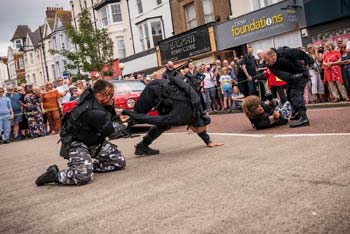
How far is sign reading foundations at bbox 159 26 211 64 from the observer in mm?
27016

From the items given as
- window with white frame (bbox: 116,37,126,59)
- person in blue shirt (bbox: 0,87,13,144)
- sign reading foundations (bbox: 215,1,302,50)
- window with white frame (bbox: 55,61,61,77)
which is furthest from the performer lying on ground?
window with white frame (bbox: 55,61,61,77)

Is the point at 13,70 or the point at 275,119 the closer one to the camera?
the point at 275,119

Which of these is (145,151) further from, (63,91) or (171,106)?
(63,91)

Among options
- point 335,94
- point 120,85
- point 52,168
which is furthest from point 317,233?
point 120,85

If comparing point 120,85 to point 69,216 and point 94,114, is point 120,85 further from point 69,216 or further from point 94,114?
point 69,216

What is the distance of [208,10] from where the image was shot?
27828 millimetres

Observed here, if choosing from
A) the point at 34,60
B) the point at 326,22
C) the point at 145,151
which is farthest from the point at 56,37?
the point at 145,151

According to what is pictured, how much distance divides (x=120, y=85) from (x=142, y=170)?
7.68 metres

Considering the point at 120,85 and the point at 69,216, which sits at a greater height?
the point at 120,85

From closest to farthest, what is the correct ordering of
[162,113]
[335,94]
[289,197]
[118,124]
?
[289,197], [118,124], [162,113], [335,94]

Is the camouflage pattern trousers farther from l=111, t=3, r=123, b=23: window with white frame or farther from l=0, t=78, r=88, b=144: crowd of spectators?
l=111, t=3, r=123, b=23: window with white frame

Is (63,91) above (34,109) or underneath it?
above

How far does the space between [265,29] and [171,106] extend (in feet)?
56.1

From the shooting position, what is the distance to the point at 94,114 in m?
5.50
